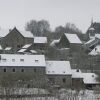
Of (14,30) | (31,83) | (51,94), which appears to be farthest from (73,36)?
(51,94)

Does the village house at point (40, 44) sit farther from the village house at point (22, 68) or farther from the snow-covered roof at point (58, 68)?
the village house at point (22, 68)

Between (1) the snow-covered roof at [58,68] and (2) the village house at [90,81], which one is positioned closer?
(2) the village house at [90,81]

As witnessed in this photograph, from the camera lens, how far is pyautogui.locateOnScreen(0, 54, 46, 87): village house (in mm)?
46150

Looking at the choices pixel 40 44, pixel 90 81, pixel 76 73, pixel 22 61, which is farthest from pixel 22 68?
pixel 40 44

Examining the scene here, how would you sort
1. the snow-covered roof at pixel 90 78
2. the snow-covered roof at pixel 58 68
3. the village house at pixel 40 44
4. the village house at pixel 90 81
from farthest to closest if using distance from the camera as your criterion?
the village house at pixel 40 44, the snow-covered roof at pixel 58 68, the snow-covered roof at pixel 90 78, the village house at pixel 90 81

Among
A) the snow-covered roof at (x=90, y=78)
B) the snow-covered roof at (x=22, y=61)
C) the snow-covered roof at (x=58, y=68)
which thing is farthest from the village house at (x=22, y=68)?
the snow-covered roof at (x=90, y=78)

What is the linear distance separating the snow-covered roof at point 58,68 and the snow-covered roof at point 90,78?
2612mm

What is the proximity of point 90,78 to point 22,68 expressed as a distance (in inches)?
416

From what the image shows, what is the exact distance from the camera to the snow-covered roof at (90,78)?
4741cm

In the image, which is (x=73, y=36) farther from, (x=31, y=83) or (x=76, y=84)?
(x=31, y=83)

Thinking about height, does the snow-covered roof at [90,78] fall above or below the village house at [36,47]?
below

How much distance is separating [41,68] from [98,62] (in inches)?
530

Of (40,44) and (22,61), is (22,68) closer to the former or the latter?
(22,61)

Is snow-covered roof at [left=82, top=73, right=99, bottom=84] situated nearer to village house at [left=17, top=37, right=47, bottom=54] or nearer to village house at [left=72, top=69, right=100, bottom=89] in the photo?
village house at [left=72, top=69, right=100, bottom=89]
